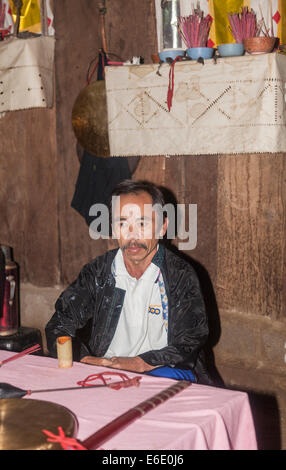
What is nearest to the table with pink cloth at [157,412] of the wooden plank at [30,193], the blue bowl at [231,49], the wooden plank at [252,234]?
the wooden plank at [252,234]

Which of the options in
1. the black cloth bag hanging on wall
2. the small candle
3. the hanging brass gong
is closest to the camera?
the small candle

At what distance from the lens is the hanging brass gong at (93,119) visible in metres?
3.99

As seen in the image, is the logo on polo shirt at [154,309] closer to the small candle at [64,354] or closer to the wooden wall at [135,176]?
the small candle at [64,354]

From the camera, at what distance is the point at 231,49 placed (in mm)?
3400

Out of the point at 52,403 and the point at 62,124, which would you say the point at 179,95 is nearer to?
the point at 62,124

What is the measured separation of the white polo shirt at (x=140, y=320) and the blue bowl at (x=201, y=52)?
151cm

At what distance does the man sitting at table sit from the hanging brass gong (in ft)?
4.60

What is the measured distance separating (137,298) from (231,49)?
170 centimetres

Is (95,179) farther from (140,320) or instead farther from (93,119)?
(140,320)

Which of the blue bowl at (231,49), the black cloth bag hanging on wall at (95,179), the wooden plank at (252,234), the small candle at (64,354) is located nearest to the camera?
the small candle at (64,354)

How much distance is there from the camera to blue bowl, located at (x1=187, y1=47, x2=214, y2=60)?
3488 millimetres

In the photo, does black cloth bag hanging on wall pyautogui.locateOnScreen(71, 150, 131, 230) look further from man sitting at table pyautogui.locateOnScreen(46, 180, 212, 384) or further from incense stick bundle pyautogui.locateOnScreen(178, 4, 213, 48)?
man sitting at table pyautogui.locateOnScreen(46, 180, 212, 384)

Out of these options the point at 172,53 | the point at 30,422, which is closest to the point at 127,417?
the point at 30,422

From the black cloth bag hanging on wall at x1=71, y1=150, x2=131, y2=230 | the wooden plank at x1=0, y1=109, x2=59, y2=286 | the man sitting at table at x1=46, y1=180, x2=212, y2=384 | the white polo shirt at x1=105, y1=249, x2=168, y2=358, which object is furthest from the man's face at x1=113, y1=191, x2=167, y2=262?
the wooden plank at x1=0, y1=109, x2=59, y2=286
